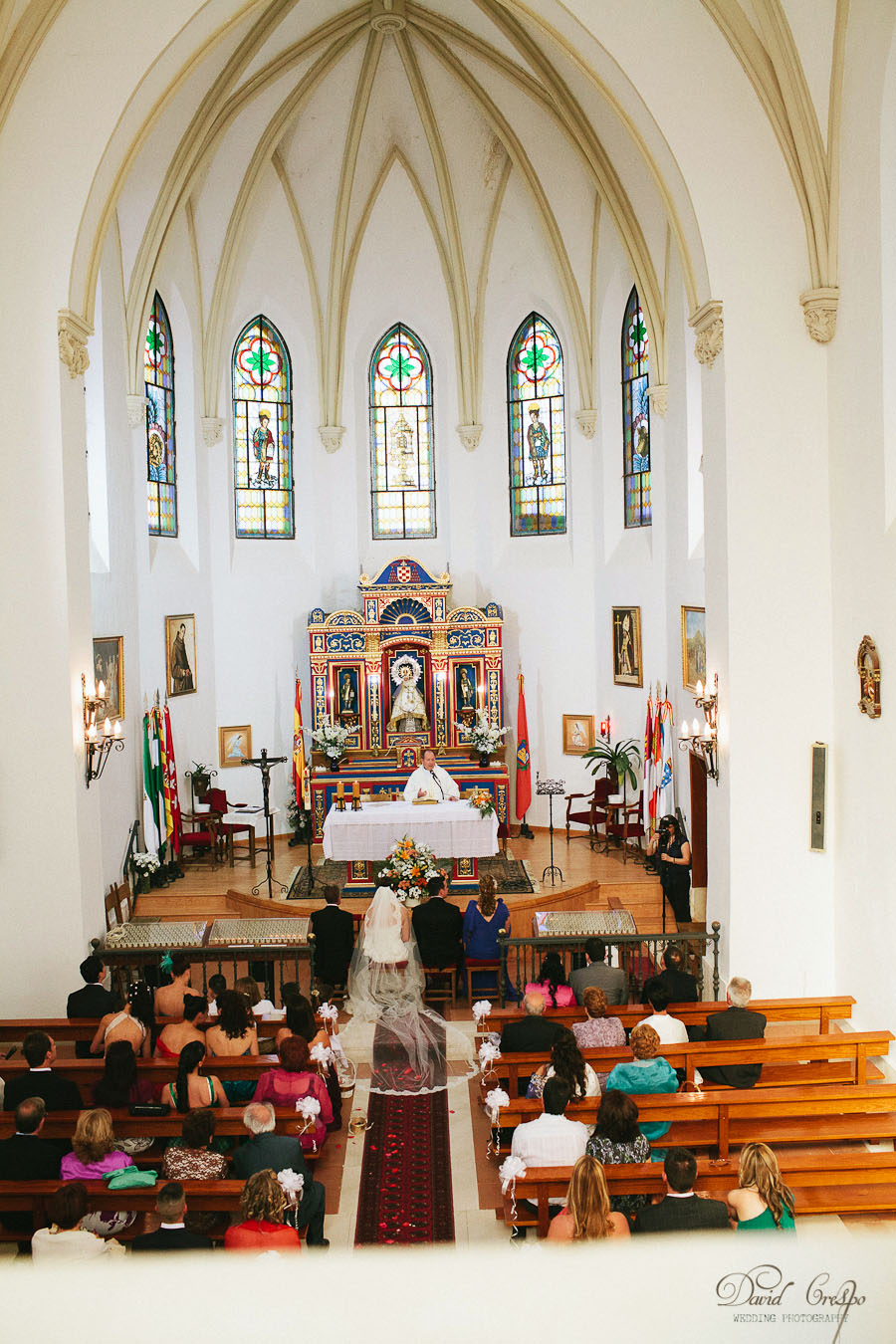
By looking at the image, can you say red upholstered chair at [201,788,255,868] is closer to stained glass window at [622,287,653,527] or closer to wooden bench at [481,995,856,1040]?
wooden bench at [481,995,856,1040]

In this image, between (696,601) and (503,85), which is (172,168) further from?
(696,601)

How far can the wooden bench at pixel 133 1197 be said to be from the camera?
6.49m

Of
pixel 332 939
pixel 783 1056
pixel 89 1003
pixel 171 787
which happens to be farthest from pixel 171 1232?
pixel 171 787

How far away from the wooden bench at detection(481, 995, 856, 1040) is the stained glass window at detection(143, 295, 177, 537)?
395 inches

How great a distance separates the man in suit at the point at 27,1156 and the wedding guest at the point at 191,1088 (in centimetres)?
104

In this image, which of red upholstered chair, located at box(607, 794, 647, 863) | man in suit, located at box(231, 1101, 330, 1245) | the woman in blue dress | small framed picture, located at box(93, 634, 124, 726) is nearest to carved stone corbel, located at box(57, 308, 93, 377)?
Result: small framed picture, located at box(93, 634, 124, 726)

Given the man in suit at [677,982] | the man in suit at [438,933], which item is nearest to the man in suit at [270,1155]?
the man in suit at [677,982]

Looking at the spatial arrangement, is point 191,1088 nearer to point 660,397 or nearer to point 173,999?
point 173,999

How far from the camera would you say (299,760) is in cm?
1812

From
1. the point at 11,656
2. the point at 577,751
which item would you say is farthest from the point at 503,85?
the point at 11,656

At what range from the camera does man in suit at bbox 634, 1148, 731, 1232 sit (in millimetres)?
5441

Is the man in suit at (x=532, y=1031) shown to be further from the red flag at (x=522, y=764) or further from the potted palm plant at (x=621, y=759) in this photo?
the red flag at (x=522, y=764)

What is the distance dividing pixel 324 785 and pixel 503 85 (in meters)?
10.9

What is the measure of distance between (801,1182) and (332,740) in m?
12.6
